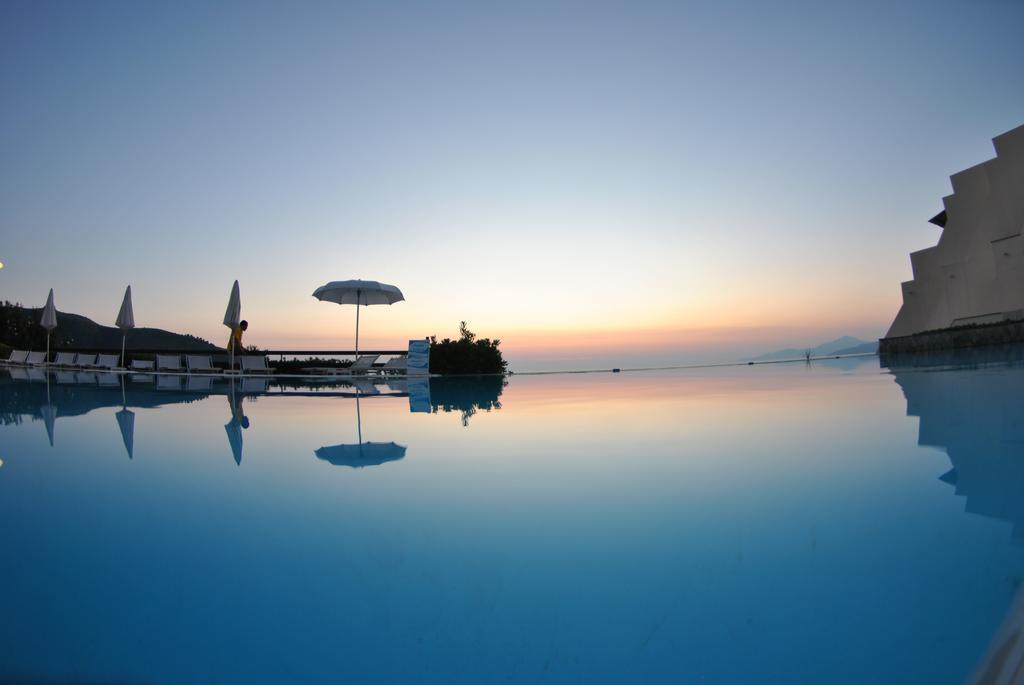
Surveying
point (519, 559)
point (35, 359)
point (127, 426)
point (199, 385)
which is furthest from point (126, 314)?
point (519, 559)

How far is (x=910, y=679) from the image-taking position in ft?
3.65

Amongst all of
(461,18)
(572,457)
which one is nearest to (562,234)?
(461,18)

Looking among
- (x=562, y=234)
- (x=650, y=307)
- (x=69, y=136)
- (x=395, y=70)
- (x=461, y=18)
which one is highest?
(x=461, y=18)

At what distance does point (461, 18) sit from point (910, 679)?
14.2m

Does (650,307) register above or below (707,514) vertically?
above

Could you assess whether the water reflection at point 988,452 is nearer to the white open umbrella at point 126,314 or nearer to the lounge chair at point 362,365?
the lounge chair at point 362,365

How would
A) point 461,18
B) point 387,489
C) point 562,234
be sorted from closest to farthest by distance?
point 387,489 → point 461,18 → point 562,234

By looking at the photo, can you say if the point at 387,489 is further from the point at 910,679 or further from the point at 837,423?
the point at 837,423

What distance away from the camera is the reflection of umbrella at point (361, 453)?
367cm

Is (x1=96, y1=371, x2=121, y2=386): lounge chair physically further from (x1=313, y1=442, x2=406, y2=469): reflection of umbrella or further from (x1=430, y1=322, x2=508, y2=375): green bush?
(x1=313, y1=442, x2=406, y2=469): reflection of umbrella

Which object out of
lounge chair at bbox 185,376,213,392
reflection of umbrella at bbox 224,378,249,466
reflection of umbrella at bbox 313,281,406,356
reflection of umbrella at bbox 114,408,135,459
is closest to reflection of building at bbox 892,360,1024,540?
reflection of umbrella at bbox 224,378,249,466

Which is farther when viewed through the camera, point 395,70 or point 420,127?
point 420,127

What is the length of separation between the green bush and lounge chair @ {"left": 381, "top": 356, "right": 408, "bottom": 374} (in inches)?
42.7

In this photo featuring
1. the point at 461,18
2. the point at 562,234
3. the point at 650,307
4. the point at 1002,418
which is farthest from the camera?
the point at 650,307
